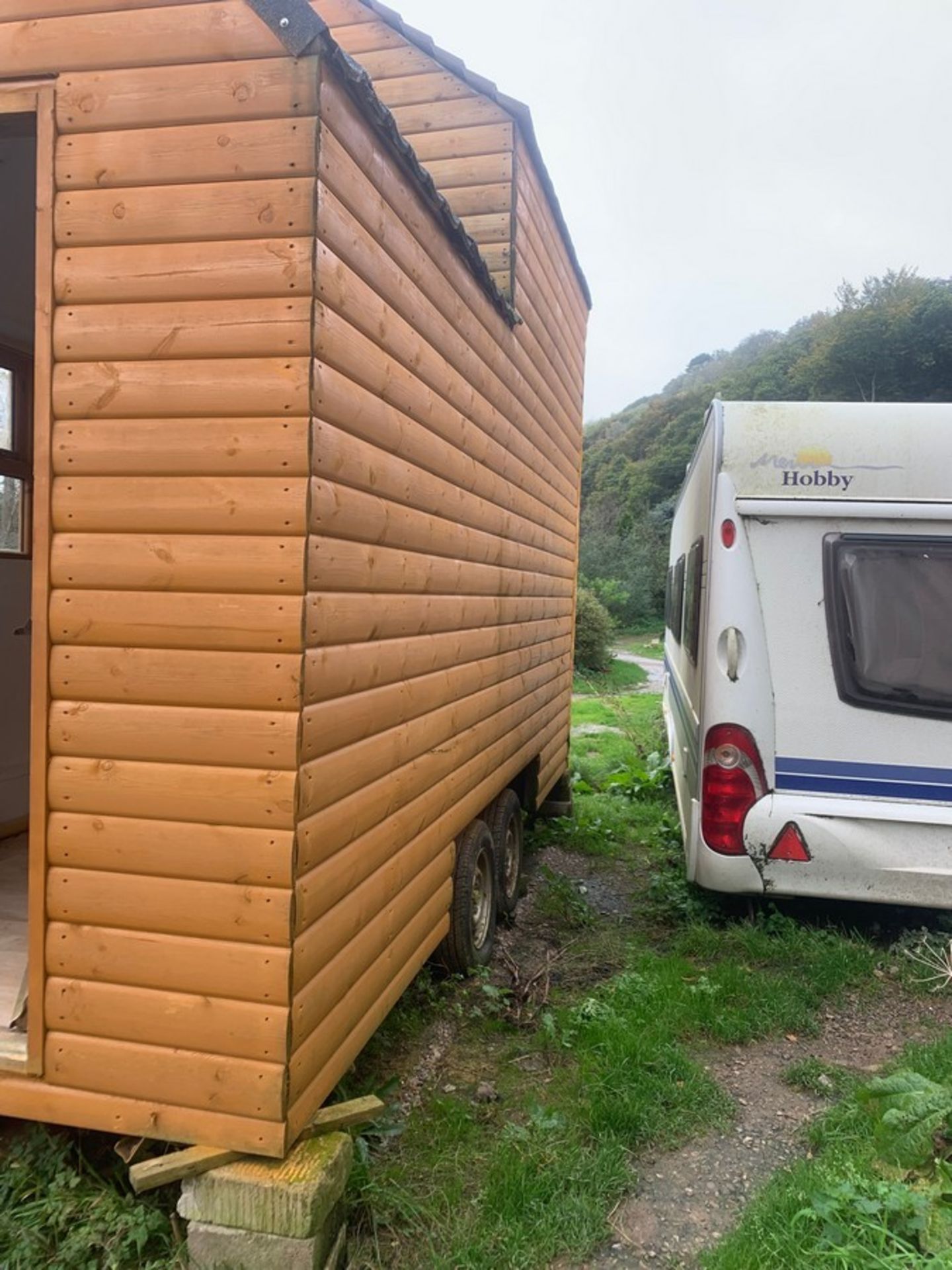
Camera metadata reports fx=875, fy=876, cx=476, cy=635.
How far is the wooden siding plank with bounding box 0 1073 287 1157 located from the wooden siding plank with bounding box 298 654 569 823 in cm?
80

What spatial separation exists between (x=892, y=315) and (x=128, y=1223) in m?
52.9

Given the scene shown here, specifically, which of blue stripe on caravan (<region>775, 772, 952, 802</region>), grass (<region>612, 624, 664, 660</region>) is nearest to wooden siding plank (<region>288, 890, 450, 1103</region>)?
blue stripe on caravan (<region>775, 772, 952, 802</region>)

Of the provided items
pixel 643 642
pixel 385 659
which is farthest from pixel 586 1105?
pixel 643 642

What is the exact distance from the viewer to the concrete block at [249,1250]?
222 cm

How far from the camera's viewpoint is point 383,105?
2.78 m

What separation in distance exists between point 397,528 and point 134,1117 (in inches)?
72.8

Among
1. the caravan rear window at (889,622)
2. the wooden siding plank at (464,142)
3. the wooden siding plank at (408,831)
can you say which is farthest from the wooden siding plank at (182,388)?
the wooden siding plank at (464,142)

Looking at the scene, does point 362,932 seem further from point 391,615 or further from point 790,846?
point 790,846

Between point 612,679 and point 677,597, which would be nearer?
point 677,597

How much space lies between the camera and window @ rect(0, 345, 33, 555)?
466 cm

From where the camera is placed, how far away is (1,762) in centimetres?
468

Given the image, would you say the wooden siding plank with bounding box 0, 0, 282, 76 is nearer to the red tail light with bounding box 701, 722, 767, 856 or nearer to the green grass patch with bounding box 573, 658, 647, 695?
the red tail light with bounding box 701, 722, 767, 856

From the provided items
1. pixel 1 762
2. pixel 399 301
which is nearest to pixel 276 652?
pixel 399 301

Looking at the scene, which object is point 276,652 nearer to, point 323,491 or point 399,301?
point 323,491
